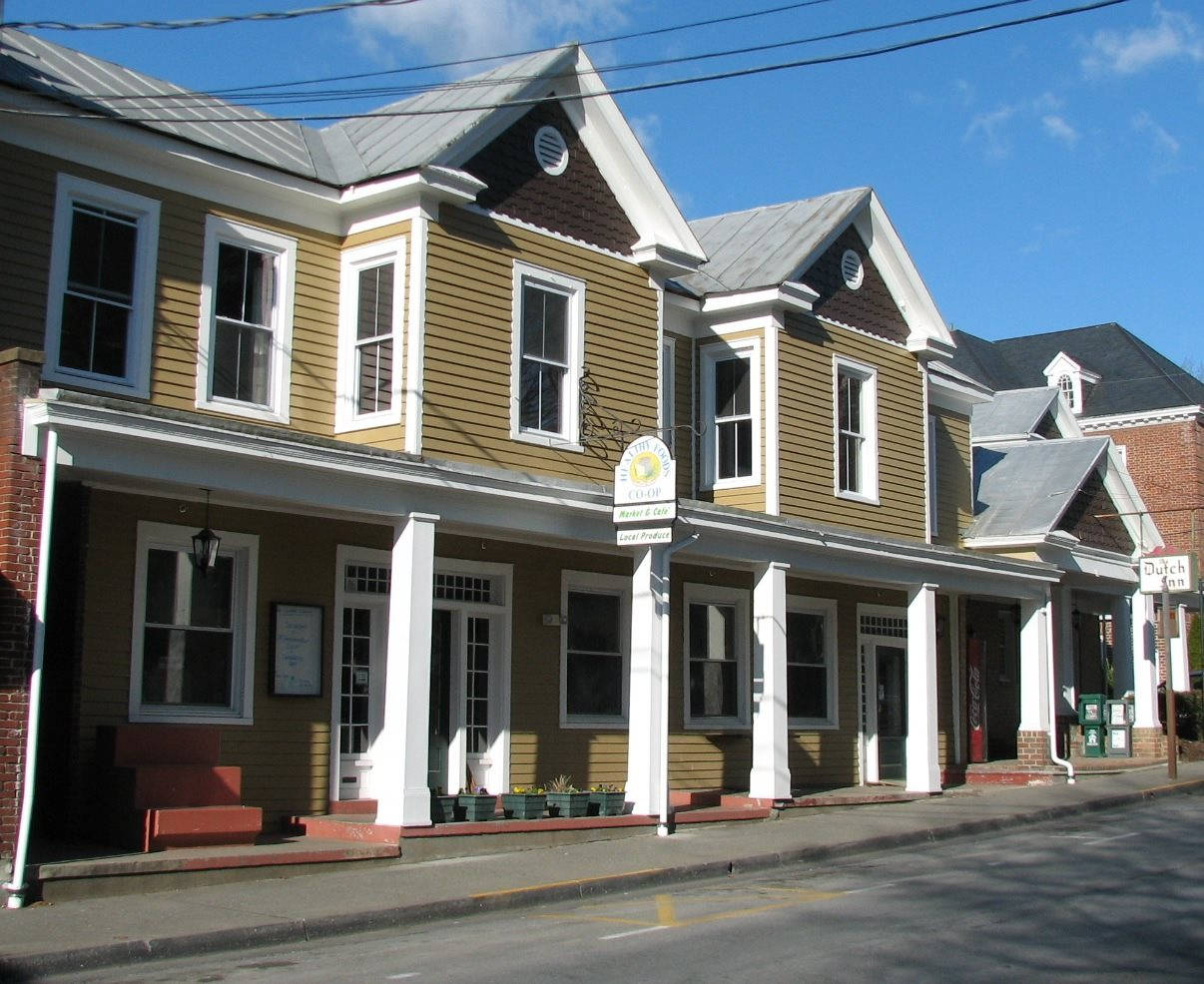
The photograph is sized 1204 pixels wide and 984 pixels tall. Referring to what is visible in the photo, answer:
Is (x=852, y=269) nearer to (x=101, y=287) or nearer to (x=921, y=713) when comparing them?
(x=921, y=713)

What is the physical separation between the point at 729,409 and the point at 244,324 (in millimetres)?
7142

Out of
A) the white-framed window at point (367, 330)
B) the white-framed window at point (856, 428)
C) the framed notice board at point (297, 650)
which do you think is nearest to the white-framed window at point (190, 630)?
the framed notice board at point (297, 650)

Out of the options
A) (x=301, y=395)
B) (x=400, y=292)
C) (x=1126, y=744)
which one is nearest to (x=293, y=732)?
(x=301, y=395)

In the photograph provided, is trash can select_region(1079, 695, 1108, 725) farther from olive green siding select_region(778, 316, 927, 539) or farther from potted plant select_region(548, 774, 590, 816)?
potted plant select_region(548, 774, 590, 816)

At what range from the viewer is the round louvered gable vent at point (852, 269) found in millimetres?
20859

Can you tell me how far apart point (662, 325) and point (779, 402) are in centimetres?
191

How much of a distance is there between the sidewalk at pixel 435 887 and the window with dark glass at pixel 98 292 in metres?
5.20

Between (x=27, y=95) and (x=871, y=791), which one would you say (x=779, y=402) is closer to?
(x=871, y=791)

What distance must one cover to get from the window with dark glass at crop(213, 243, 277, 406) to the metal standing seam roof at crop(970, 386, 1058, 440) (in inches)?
665

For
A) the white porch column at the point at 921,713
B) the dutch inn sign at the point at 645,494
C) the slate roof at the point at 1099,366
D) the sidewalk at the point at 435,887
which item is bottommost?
the sidewalk at the point at 435,887

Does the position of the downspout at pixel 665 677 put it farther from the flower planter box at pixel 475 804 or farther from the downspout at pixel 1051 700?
the downspout at pixel 1051 700

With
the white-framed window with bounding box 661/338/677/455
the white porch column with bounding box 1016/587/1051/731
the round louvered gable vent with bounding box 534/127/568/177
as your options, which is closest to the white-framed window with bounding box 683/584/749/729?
the white-framed window with bounding box 661/338/677/455

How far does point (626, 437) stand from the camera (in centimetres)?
1722

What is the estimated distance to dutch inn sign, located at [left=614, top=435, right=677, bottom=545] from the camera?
50.6 ft
